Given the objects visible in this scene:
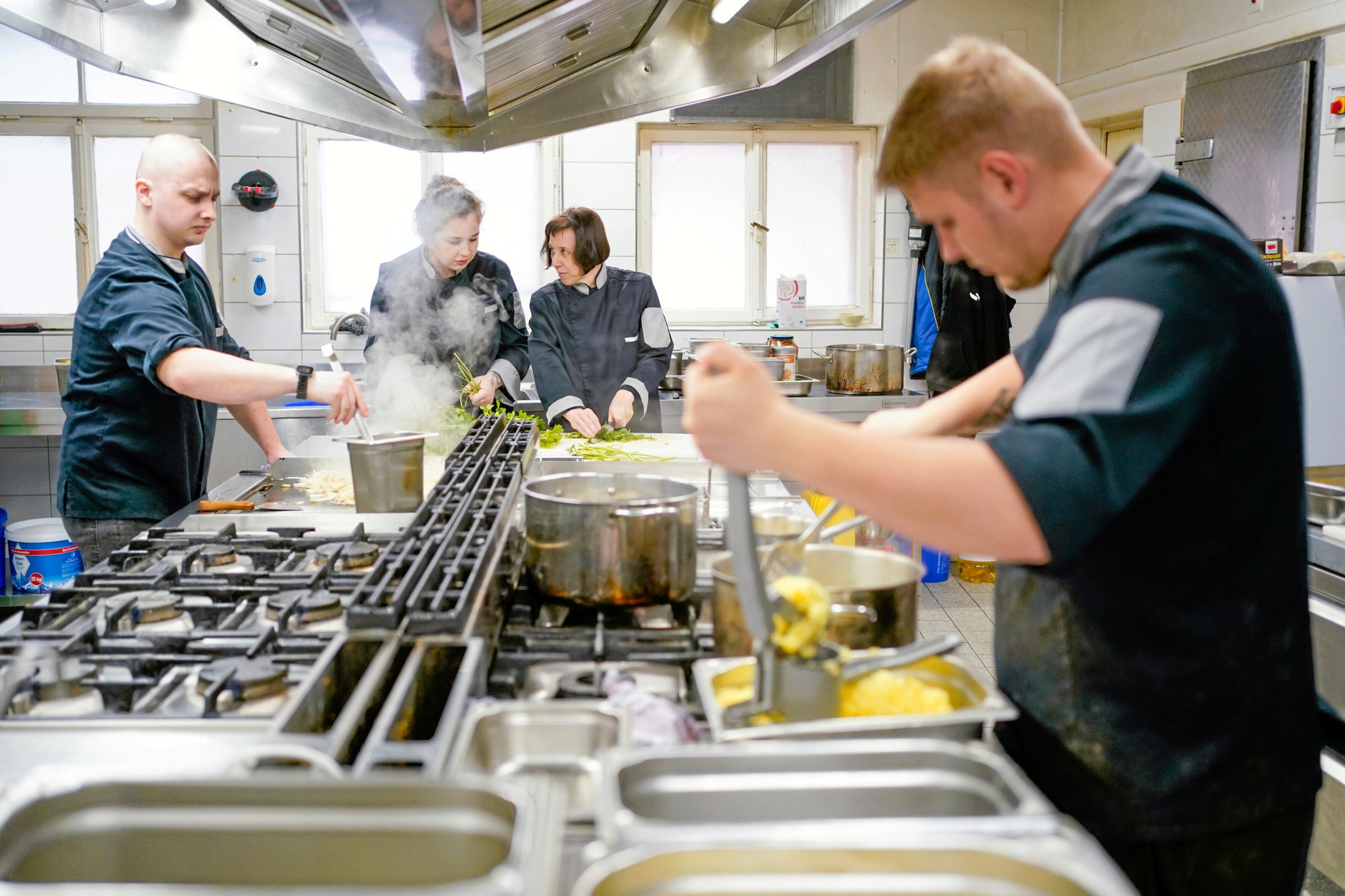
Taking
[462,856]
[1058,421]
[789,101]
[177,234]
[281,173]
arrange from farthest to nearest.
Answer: [789,101] → [281,173] → [177,234] → [1058,421] → [462,856]

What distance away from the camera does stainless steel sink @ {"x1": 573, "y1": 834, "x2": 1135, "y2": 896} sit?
0.85 metres

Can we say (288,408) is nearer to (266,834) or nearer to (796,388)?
(796,388)

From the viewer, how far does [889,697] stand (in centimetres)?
129

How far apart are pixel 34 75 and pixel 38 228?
2.97ft

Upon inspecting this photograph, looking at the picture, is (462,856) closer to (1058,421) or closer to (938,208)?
(1058,421)

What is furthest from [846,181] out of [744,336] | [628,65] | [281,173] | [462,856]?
[462,856]

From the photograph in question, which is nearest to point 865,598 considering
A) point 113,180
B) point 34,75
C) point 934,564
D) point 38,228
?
point 934,564

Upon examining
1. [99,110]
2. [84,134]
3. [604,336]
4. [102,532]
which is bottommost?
[102,532]

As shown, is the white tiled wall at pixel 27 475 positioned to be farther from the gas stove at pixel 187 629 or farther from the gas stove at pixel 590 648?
the gas stove at pixel 590 648

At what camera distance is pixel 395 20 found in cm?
158

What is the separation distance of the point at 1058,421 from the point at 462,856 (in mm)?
729

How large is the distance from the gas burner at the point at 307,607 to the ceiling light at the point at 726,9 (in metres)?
1.44

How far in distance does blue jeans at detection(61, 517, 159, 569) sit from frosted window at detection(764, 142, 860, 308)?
4.73m

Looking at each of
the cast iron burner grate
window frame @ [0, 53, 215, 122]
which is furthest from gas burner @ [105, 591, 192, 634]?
window frame @ [0, 53, 215, 122]
